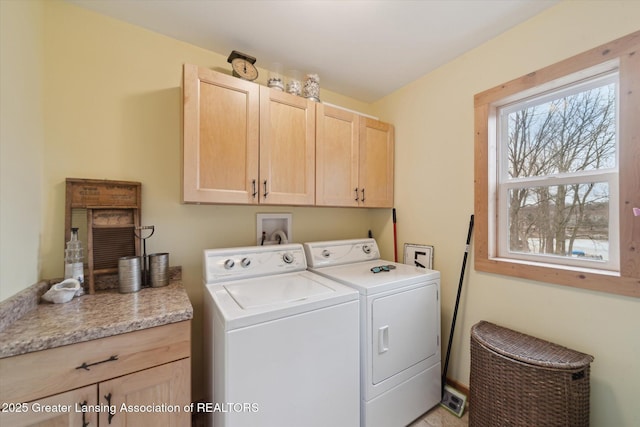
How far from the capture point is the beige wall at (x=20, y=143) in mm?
1072

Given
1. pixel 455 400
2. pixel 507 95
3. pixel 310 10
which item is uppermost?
pixel 310 10

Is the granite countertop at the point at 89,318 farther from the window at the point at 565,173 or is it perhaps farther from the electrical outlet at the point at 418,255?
the window at the point at 565,173

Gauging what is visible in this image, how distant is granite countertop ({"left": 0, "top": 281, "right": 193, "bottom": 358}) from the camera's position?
0.89 meters

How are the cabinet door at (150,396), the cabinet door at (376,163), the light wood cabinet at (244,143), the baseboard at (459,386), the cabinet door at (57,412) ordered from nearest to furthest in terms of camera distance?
the cabinet door at (57,412), the cabinet door at (150,396), the light wood cabinet at (244,143), the baseboard at (459,386), the cabinet door at (376,163)

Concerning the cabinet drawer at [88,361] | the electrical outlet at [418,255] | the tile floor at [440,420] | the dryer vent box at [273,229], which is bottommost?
the tile floor at [440,420]

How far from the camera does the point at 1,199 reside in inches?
41.6

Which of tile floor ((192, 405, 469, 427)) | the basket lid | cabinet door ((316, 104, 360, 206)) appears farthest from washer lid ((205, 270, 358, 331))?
tile floor ((192, 405, 469, 427))

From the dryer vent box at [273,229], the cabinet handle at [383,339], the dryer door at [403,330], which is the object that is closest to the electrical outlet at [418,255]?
the dryer door at [403,330]

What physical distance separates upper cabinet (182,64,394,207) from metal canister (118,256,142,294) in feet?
1.58

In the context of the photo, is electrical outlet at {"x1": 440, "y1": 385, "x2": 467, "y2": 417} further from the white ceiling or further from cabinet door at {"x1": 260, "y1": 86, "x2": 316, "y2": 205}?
the white ceiling

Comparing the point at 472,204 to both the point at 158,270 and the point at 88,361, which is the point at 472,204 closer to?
the point at 158,270

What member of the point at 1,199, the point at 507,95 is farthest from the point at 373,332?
the point at 1,199

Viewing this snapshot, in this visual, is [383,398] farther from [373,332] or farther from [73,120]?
[73,120]

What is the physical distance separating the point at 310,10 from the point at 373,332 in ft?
6.43
